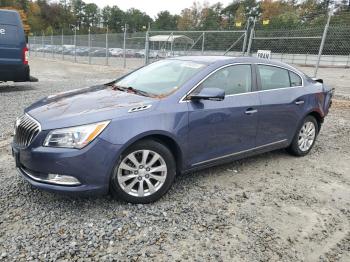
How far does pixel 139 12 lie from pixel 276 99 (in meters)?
113

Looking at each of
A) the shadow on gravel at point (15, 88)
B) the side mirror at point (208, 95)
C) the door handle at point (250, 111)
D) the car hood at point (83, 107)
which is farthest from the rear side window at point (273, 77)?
the shadow on gravel at point (15, 88)

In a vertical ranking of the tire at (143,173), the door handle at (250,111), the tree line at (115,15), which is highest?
the tree line at (115,15)

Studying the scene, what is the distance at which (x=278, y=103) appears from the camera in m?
4.71

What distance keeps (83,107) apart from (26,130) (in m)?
0.58

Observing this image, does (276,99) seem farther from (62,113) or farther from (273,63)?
(62,113)

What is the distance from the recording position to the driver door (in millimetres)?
3844

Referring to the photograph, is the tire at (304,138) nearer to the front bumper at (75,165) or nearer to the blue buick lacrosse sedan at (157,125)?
the blue buick lacrosse sedan at (157,125)

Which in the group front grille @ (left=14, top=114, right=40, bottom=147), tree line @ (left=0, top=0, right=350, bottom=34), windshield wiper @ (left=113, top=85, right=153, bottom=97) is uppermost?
tree line @ (left=0, top=0, right=350, bottom=34)

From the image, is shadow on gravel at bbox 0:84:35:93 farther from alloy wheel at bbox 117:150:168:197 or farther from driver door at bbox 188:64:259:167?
alloy wheel at bbox 117:150:168:197

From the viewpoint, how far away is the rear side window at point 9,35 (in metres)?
9.70

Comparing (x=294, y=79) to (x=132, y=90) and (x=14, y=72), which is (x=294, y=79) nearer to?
(x=132, y=90)

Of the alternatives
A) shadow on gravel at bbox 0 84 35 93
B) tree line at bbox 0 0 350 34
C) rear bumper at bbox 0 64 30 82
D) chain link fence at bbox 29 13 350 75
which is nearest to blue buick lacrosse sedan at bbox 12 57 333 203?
chain link fence at bbox 29 13 350 75

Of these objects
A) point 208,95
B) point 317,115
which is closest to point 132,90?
point 208,95

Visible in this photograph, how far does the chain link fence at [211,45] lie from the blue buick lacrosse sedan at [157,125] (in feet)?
7.95
